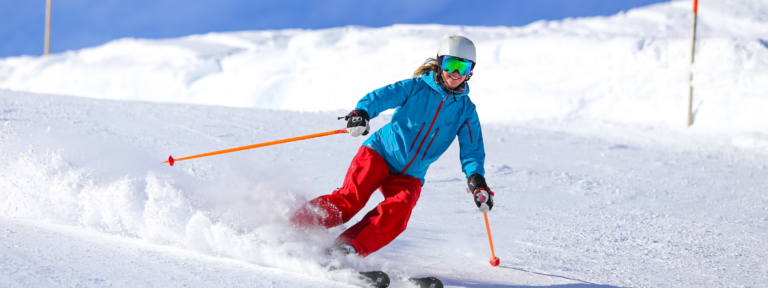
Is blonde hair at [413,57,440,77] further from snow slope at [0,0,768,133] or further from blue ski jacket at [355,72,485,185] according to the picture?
snow slope at [0,0,768,133]

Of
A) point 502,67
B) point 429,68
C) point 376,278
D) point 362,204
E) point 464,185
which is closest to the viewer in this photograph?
point 376,278

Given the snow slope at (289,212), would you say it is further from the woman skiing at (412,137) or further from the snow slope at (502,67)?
the snow slope at (502,67)

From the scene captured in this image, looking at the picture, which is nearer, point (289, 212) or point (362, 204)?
point (289, 212)

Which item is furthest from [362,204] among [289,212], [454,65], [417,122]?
[454,65]

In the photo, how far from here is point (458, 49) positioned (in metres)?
2.83

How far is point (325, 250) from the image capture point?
2.49 m

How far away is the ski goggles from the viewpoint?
282 centimetres

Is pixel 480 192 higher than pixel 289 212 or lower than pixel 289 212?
higher

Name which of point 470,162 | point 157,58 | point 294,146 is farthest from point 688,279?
point 157,58

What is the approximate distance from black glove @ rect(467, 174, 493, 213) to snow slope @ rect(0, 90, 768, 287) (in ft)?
1.21

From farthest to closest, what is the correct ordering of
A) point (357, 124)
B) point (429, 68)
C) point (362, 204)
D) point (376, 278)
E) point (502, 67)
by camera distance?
point (502, 67), point (429, 68), point (362, 204), point (357, 124), point (376, 278)

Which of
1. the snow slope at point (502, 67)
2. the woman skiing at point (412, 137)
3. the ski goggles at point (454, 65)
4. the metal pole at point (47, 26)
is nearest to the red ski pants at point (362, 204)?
the woman skiing at point (412, 137)

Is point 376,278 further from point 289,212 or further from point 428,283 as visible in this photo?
point 289,212

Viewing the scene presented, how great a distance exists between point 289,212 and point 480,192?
0.94 meters
